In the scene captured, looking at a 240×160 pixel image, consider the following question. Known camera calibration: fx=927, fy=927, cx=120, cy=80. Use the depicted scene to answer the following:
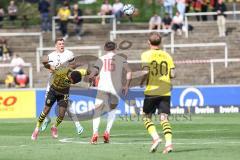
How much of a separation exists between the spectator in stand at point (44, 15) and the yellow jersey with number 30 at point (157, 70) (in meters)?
25.4

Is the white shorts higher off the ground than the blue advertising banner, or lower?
higher

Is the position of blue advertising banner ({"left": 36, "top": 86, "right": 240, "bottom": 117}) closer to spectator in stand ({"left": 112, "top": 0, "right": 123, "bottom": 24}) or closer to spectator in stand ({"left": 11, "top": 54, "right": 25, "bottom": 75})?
spectator in stand ({"left": 11, "top": 54, "right": 25, "bottom": 75})

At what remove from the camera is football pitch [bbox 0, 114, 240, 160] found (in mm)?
17031

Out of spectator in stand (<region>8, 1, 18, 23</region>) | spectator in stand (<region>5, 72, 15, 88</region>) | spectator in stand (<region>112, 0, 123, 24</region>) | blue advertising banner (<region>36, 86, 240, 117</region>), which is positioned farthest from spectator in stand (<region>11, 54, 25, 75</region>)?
spectator in stand (<region>8, 1, 18, 23</region>)

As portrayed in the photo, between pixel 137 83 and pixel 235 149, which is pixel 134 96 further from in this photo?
pixel 235 149

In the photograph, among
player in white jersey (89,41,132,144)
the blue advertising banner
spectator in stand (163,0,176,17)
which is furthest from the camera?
spectator in stand (163,0,176,17)

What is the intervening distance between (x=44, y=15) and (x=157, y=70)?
84.6ft

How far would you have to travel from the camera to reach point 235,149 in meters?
17.9

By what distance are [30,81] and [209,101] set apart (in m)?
7.75

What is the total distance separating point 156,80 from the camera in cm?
1786

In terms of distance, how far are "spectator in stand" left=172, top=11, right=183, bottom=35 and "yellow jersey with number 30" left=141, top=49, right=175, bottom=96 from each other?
2401 centimetres

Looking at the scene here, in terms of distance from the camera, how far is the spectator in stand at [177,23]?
137ft

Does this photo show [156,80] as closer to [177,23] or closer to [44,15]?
[177,23]

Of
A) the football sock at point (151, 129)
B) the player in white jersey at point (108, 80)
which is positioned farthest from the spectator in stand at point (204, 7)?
the football sock at point (151, 129)
